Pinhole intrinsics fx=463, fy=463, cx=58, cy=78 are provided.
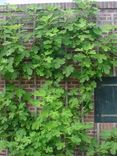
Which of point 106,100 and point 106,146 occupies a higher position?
point 106,100

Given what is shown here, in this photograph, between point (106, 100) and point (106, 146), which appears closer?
point (106, 146)

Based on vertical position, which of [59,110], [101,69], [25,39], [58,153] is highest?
[25,39]

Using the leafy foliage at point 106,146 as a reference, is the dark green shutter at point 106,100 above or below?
above

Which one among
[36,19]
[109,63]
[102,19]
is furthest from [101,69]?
[36,19]

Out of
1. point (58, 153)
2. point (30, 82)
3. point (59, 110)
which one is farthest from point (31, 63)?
point (58, 153)

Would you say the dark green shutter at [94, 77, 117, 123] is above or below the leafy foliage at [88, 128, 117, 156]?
above

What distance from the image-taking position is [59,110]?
21.5ft

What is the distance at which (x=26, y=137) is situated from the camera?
6531mm

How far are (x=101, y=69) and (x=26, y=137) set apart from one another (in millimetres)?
1435

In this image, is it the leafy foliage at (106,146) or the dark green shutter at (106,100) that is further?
the dark green shutter at (106,100)

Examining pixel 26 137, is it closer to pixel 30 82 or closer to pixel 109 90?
pixel 30 82

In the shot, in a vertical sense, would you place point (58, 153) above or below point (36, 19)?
below

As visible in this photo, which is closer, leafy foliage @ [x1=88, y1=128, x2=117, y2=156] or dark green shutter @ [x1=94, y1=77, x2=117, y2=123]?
leafy foliage @ [x1=88, y1=128, x2=117, y2=156]

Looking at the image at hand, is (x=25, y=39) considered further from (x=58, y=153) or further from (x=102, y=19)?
(x=58, y=153)
